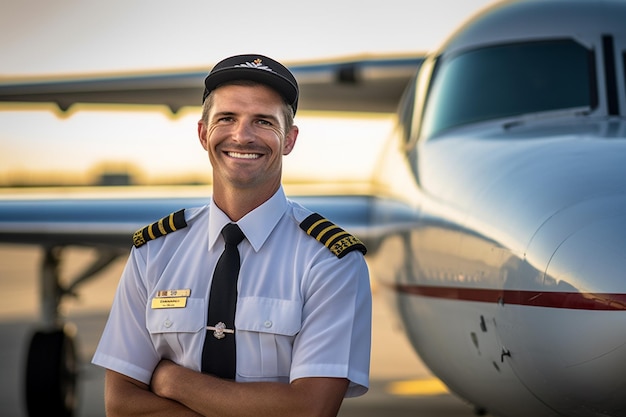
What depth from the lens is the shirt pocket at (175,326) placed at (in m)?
2.73

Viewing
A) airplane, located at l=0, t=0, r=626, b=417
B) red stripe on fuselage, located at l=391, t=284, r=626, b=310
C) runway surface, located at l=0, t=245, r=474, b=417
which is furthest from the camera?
runway surface, located at l=0, t=245, r=474, b=417

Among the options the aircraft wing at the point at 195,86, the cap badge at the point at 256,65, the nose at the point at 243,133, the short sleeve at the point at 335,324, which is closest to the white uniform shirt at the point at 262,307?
the short sleeve at the point at 335,324

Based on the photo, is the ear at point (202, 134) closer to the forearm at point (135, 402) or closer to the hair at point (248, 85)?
the hair at point (248, 85)

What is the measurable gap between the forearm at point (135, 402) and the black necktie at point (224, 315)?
138mm

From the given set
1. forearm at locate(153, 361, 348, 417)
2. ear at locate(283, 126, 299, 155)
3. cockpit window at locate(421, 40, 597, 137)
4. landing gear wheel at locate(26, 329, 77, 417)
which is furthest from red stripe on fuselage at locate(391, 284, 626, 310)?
landing gear wheel at locate(26, 329, 77, 417)

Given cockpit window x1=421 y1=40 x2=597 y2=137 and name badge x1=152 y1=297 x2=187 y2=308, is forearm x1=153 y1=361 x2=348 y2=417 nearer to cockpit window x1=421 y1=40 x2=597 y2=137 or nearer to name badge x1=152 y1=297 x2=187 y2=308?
name badge x1=152 y1=297 x2=187 y2=308

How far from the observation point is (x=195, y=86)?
29.9 feet

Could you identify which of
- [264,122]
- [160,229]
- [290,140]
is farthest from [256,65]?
[160,229]

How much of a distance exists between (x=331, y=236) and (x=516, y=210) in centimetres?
97

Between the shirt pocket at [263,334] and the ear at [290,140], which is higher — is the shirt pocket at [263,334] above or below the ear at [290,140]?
below

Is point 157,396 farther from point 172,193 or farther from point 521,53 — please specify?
point 172,193

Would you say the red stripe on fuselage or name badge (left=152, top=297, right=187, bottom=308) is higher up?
the red stripe on fuselage

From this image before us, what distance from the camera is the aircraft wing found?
884cm

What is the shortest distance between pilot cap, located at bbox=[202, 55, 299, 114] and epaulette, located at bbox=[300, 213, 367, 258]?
0.37 meters
